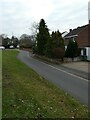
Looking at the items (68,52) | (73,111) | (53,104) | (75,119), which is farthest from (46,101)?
(68,52)

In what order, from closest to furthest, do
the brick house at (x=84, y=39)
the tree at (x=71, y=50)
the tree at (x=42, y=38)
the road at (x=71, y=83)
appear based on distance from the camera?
the road at (x=71, y=83) < the tree at (x=71, y=50) < the brick house at (x=84, y=39) < the tree at (x=42, y=38)

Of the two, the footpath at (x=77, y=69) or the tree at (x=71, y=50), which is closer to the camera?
A: the footpath at (x=77, y=69)

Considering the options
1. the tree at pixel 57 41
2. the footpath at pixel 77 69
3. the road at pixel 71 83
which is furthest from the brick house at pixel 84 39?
the road at pixel 71 83

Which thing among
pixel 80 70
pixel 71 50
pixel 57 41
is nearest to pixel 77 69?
pixel 80 70

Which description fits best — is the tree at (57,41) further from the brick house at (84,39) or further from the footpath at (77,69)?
the brick house at (84,39)

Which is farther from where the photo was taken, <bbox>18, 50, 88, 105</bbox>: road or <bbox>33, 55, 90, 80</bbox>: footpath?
<bbox>33, 55, 90, 80</bbox>: footpath

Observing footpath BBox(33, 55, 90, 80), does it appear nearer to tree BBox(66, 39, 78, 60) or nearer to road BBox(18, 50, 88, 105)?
road BBox(18, 50, 88, 105)

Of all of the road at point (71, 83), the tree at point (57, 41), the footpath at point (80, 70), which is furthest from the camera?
the tree at point (57, 41)

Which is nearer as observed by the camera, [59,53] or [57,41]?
[59,53]

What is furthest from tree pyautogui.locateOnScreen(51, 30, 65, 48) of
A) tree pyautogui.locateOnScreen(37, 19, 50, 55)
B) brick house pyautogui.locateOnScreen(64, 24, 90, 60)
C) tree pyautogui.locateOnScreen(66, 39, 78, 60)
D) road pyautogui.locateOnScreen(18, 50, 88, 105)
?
road pyautogui.locateOnScreen(18, 50, 88, 105)

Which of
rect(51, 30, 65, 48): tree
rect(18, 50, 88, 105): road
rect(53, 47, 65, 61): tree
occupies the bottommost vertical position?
rect(18, 50, 88, 105): road

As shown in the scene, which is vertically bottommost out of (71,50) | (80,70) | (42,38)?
(80,70)

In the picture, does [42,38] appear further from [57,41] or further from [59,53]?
[59,53]

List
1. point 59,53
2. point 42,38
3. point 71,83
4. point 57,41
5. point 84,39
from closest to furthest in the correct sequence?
point 71,83, point 59,53, point 57,41, point 84,39, point 42,38
